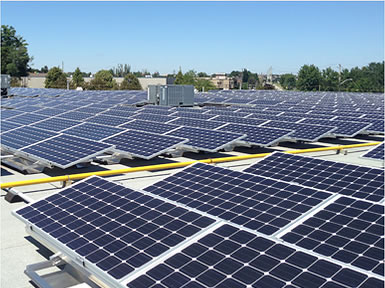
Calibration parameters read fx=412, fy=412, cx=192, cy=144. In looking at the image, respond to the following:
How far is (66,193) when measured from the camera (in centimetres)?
990

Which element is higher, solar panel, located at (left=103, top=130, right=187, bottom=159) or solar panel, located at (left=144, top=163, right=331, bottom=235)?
solar panel, located at (left=144, top=163, right=331, bottom=235)

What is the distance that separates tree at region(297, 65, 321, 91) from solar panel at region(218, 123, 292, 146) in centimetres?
14315

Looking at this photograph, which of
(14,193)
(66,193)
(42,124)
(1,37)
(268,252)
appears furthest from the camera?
(1,37)

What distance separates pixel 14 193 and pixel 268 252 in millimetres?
8990

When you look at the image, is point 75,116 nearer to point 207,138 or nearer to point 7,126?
point 7,126

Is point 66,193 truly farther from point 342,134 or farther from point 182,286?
point 342,134

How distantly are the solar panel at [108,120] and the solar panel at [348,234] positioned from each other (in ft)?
62.2

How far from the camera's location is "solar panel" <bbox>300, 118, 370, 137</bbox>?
25766mm

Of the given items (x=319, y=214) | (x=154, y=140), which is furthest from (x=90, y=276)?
(x=154, y=140)

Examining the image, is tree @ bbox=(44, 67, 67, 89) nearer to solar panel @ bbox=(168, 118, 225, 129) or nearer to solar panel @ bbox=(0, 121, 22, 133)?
solar panel @ bbox=(0, 121, 22, 133)

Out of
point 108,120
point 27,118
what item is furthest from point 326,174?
point 27,118

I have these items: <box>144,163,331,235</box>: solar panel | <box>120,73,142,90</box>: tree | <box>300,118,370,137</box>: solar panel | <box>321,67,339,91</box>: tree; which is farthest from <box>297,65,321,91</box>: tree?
<box>144,163,331,235</box>: solar panel

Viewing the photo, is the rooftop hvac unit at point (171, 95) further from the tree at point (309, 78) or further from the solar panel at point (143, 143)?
the tree at point (309, 78)

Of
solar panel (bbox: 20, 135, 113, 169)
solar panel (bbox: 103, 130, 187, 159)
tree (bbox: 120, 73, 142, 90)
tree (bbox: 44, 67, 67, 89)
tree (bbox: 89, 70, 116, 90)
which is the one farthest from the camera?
tree (bbox: 120, 73, 142, 90)
